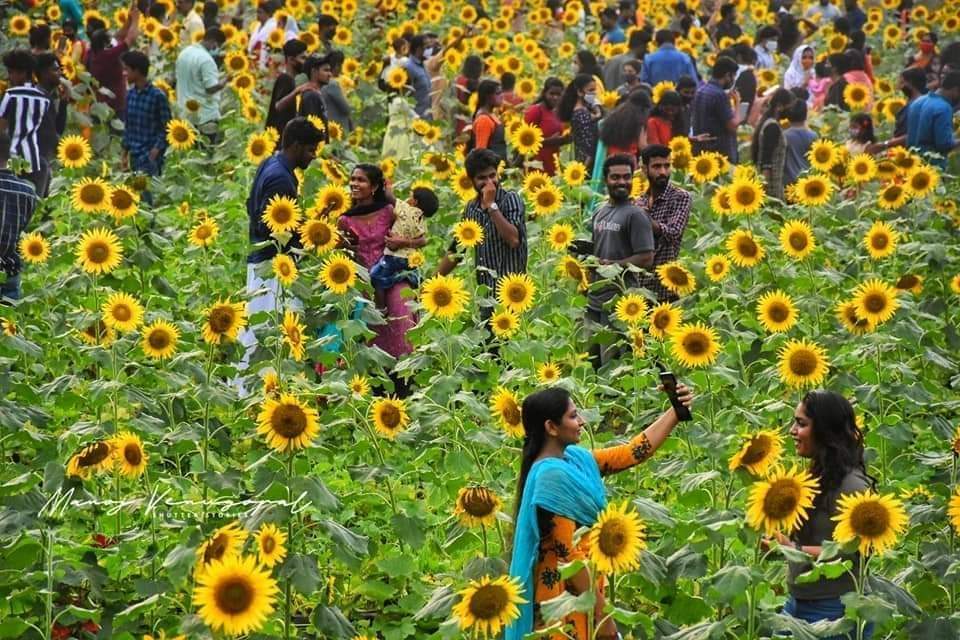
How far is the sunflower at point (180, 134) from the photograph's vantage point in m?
11.6

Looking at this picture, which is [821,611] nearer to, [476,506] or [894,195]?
[476,506]

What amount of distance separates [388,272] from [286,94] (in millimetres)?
3709

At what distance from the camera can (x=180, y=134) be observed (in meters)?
11.6

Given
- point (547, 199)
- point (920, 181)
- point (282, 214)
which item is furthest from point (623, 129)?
point (282, 214)

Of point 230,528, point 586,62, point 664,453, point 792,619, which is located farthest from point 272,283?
point 586,62

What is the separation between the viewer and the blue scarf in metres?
4.86

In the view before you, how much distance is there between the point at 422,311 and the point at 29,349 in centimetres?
217

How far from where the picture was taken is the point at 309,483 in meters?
5.29

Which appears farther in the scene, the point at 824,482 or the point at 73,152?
the point at 73,152

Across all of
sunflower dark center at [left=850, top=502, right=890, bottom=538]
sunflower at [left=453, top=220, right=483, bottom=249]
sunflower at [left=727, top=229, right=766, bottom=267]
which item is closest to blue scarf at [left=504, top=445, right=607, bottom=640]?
sunflower dark center at [left=850, top=502, right=890, bottom=538]

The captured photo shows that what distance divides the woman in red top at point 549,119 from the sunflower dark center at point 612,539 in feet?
26.3

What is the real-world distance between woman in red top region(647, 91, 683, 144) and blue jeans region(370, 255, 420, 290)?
3.76 m

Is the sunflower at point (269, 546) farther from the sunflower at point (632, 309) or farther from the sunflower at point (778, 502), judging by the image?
the sunflower at point (632, 309)

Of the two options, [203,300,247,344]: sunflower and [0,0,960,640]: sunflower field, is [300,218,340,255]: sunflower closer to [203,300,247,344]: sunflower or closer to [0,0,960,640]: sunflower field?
[0,0,960,640]: sunflower field
